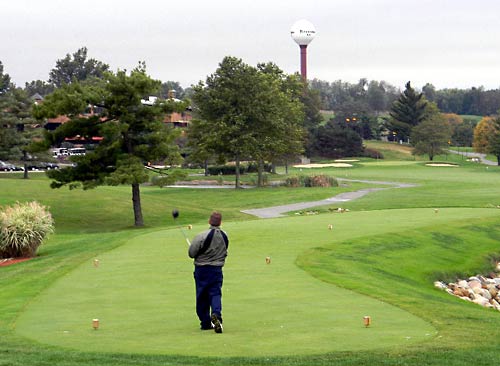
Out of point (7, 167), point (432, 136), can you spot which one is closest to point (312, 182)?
point (7, 167)

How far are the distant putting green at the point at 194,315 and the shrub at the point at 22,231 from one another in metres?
6.21

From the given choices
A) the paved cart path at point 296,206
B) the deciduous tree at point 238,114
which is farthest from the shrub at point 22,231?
the deciduous tree at point 238,114

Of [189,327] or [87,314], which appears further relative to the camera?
[87,314]

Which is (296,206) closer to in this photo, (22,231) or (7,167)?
(22,231)

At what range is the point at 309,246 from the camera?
97.8 feet

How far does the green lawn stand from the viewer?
13430 mm

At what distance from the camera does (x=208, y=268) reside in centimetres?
1556

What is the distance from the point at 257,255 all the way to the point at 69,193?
3946cm

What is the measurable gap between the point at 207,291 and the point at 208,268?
38cm

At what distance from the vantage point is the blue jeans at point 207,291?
15375 millimetres

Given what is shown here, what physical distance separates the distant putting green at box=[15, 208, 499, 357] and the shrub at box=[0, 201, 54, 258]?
6205 mm

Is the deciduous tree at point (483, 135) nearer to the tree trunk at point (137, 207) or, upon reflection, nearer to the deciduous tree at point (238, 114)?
the deciduous tree at point (238, 114)

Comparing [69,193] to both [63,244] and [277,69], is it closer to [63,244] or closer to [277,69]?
[63,244]

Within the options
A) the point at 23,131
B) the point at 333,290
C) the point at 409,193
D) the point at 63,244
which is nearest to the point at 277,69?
the point at 23,131
